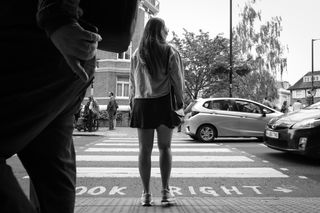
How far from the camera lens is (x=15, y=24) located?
1.19 metres

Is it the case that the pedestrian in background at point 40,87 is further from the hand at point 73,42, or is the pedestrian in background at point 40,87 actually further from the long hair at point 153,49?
the long hair at point 153,49

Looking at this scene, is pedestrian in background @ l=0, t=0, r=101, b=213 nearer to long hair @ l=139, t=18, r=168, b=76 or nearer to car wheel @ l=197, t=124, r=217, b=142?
long hair @ l=139, t=18, r=168, b=76

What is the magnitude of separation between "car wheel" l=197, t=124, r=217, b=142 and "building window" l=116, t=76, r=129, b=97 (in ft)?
55.4

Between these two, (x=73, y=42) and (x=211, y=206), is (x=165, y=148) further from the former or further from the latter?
(x=73, y=42)

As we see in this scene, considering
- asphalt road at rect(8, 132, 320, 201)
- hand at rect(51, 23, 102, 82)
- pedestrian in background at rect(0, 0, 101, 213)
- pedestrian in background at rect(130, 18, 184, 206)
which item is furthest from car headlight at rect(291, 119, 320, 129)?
hand at rect(51, 23, 102, 82)

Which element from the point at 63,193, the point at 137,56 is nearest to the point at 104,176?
the point at 137,56

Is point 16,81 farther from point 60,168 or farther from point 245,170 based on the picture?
point 245,170

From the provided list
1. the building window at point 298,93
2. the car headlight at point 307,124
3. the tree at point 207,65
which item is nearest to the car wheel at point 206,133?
the car headlight at point 307,124

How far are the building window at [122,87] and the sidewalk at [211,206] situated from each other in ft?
82.7

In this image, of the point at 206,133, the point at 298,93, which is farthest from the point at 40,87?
the point at 298,93

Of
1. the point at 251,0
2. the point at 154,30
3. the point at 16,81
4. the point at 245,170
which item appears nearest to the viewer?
the point at 16,81

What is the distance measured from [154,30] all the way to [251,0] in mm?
32380

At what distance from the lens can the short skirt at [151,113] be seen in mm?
3494

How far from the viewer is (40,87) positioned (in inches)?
46.9
